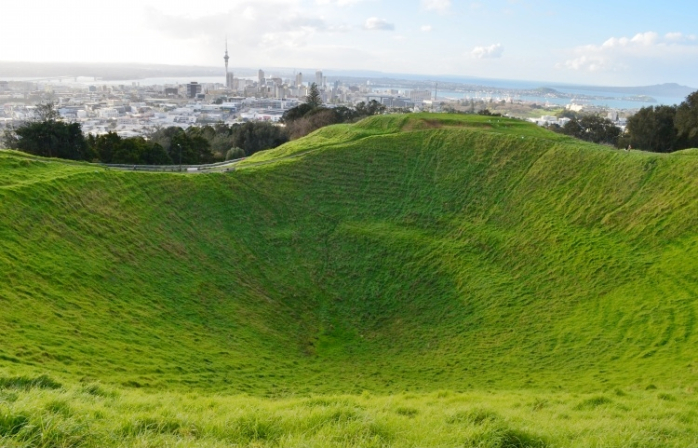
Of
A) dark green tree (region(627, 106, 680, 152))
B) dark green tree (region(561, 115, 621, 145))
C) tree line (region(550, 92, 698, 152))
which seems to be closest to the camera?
tree line (region(550, 92, 698, 152))

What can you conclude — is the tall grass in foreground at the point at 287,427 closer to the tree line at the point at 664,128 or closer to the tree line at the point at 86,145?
the tree line at the point at 86,145

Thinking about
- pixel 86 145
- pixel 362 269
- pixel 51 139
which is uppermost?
pixel 51 139

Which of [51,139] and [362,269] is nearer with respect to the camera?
[362,269]

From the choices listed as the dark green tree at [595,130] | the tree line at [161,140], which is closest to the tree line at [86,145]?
the tree line at [161,140]

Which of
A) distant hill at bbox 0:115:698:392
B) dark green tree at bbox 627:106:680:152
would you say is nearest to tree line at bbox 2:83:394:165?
distant hill at bbox 0:115:698:392

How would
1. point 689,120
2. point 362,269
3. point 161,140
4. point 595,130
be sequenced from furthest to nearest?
point 595,130
point 161,140
point 689,120
point 362,269

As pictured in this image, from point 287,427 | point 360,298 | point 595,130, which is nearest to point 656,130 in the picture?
point 595,130

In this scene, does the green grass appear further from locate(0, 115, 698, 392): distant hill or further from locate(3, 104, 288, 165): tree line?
locate(3, 104, 288, 165): tree line

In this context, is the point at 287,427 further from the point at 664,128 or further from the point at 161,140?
the point at 161,140

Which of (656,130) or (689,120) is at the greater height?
(689,120)
